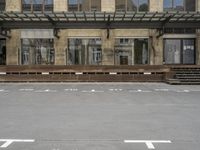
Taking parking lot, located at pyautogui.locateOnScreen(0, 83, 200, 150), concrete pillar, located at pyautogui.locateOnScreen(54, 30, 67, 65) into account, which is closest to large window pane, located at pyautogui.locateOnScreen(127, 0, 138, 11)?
concrete pillar, located at pyautogui.locateOnScreen(54, 30, 67, 65)

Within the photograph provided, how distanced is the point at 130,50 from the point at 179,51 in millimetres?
4521

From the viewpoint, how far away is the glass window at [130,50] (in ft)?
118

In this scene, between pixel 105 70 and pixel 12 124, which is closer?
pixel 12 124

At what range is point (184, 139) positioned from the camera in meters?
8.95

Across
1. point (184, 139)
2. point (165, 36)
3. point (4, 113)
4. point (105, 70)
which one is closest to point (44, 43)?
point (105, 70)

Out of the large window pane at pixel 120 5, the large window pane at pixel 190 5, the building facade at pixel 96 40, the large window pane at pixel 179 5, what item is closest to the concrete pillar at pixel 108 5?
the building facade at pixel 96 40

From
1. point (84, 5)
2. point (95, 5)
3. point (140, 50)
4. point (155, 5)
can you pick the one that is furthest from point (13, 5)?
point (155, 5)

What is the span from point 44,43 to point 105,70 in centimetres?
725

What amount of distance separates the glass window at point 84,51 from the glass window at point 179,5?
681 cm

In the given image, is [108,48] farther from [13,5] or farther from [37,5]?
[13,5]

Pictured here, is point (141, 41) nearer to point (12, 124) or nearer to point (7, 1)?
point (7, 1)

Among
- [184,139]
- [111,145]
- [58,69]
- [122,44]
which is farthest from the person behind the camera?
[122,44]

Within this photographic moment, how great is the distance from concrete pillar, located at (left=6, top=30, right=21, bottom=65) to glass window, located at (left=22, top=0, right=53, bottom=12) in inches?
93.4

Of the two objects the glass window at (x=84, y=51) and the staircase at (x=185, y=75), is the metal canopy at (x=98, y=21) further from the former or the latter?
the staircase at (x=185, y=75)
